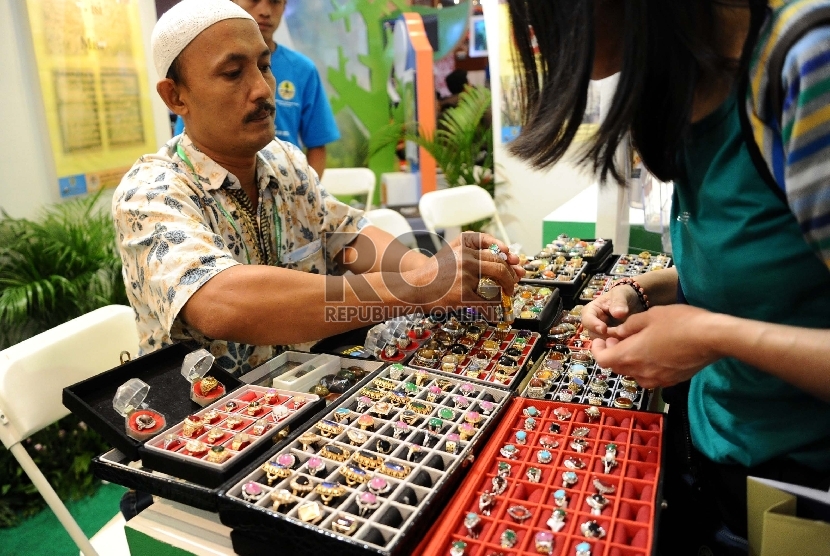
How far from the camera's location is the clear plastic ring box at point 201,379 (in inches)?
43.5

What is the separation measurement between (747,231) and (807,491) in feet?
1.01

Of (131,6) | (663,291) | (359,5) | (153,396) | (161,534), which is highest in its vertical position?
(359,5)

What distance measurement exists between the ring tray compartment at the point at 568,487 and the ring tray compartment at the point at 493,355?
13 cm

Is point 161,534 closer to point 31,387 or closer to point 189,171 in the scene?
point 31,387

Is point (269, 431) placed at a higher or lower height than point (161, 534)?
higher

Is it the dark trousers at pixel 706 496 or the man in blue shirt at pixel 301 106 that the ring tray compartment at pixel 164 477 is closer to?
the dark trousers at pixel 706 496

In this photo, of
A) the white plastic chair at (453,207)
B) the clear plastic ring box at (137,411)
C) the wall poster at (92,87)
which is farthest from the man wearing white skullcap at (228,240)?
the wall poster at (92,87)

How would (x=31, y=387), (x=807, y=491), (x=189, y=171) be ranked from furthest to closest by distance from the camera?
(x=189, y=171)
(x=31, y=387)
(x=807, y=491)

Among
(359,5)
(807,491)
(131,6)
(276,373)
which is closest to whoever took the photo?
(807,491)

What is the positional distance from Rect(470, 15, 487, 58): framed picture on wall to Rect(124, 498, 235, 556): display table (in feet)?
15.3

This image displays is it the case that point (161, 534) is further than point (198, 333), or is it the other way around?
point (198, 333)

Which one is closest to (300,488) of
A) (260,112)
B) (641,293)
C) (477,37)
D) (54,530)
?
(641,293)

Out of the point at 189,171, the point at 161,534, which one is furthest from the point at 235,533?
the point at 189,171

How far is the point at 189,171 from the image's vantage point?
1538 mm
